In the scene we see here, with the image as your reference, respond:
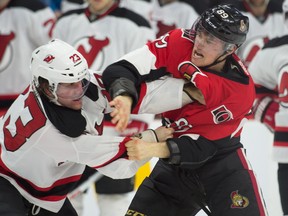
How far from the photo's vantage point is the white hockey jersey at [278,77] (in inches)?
140

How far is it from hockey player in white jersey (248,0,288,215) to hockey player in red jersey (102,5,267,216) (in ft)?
1.92

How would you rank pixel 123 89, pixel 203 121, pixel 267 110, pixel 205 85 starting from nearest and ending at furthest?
1. pixel 123 89
2. pixel 205 85
3. pixel 203 121
4. pixel 267 110

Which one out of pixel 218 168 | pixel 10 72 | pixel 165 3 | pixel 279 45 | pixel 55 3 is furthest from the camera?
pixel 55 3

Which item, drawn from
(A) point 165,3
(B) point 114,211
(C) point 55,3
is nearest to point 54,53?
(B) point 114,211

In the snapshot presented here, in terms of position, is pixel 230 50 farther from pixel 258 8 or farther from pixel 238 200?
pixel 258 8

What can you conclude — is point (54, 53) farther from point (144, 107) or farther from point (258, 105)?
point (258, 105)

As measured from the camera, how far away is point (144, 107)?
287cm

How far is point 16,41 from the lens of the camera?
430cm

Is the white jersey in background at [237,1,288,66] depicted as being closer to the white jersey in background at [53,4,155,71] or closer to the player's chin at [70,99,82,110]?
the white jersey in background at [53,4,155,71]

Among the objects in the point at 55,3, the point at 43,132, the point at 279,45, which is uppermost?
the point at 43,132

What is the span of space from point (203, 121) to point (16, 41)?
175 centimetres

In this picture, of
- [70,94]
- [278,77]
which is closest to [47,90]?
[70,94]

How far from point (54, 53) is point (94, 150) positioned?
1.25 feet

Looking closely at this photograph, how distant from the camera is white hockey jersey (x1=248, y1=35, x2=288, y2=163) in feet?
11.7
